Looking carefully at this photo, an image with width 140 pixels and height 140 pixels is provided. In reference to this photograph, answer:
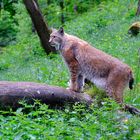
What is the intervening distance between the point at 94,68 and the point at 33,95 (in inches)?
60.3

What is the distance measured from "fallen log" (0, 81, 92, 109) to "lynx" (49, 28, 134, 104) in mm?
466

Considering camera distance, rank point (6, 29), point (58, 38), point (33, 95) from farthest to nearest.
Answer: point (6, 29) < point (58, 38) < point (33, 95)

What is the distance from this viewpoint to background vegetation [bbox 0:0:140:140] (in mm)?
7119

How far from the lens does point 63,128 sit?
7.20 metres

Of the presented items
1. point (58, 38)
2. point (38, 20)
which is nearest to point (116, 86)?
point (58, 38)

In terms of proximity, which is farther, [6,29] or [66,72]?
[6,29]

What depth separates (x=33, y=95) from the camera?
9070 millimetres

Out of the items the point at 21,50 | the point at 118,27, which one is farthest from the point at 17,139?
the point at 21,50

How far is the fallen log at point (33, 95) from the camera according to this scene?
8.89 m

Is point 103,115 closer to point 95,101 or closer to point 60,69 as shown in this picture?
point 95,101

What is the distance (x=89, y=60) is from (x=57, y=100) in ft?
3.94

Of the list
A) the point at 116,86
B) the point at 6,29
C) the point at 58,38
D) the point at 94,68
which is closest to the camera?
the point at 116,86

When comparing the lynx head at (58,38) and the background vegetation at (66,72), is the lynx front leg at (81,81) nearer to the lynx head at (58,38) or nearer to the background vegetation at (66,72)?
the background vegetation at (66,72)

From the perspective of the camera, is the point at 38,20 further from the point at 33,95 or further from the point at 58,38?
the point at 33,95
